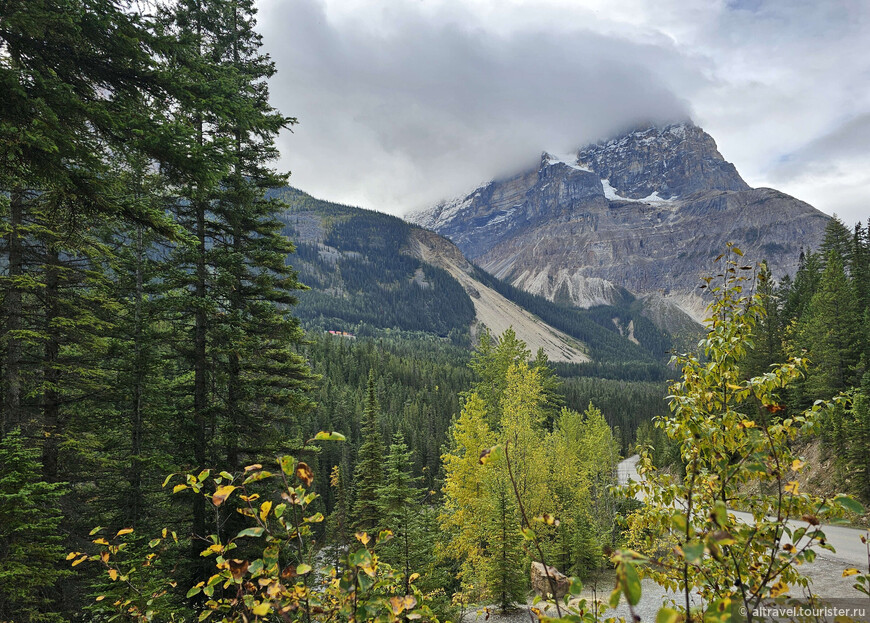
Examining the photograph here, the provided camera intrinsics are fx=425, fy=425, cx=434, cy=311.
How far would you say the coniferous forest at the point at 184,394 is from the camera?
10.5ft

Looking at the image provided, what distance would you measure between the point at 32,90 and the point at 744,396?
748 centimetres

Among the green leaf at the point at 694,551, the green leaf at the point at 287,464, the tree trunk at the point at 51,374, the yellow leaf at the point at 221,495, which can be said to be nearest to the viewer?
the green leaf at the point at 694,551

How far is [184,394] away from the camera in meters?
10.6

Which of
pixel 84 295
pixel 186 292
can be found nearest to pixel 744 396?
pixel 186 292

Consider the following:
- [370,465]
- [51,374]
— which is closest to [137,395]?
[51,374]

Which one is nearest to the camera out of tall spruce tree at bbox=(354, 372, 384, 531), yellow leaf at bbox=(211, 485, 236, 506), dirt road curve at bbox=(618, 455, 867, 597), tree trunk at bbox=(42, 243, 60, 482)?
yellow leaf at bbox=(211, 485, 236, 506)

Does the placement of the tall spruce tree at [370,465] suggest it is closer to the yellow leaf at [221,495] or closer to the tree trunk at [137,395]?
the tree trunk at [137,395]

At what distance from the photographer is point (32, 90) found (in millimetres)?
4648

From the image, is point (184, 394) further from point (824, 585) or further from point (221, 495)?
point (824, 585)

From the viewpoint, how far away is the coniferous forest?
126 inches

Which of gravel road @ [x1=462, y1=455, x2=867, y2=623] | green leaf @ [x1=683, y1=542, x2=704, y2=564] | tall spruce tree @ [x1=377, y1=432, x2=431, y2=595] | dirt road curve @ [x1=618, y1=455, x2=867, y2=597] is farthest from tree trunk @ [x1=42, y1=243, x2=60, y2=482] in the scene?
dirt road curve @ [x1=618, y1=455, x2=867, y2=597]

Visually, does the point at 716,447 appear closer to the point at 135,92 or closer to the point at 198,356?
the point at 135,92

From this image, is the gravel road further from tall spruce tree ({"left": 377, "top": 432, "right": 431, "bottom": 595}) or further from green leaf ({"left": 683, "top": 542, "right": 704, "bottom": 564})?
green leaf ({"left": 683, "top": 542, "right": 704, "bottom": 564})

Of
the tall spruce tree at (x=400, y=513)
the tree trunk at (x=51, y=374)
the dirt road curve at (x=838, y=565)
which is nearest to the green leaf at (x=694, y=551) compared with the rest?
the dirt road curve at (x=838, y=565)
